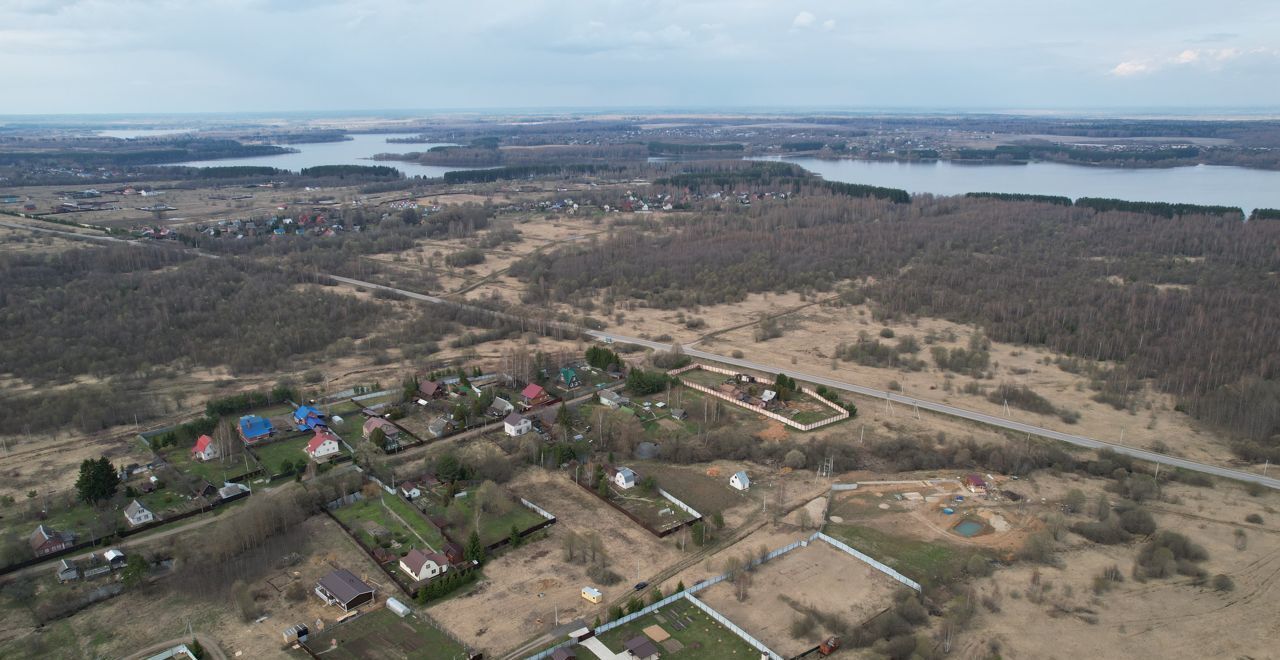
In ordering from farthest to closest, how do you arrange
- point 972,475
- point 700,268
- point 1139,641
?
point 700,268 → point 972,475 → point 1139,641

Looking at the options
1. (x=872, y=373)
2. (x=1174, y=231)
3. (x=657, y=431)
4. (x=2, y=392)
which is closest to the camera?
(x=657, y=431)

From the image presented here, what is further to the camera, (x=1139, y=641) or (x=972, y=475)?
(x=972, y=475)

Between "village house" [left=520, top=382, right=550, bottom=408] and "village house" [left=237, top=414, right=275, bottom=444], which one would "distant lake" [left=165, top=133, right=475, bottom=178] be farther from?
"village house" [left=237, top=414, right=275, bottom=444]

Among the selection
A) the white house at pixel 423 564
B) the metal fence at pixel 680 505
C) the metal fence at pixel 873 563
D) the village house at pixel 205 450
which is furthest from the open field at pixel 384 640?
the village house at pixel 205 450

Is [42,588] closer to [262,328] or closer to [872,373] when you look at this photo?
[262,328]

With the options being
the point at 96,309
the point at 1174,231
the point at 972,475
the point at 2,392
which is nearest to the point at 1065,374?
the point at 972,475

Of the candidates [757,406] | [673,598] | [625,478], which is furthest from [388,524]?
[757,406]

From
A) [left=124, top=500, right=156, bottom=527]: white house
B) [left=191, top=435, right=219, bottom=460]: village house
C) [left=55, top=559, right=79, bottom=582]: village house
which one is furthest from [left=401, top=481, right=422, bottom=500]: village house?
[left=55, top=559, right=79, bottom=582]: village house

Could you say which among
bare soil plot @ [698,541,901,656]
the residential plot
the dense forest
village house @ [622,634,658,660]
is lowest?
bare soil plot @ [698,541,901,656]
